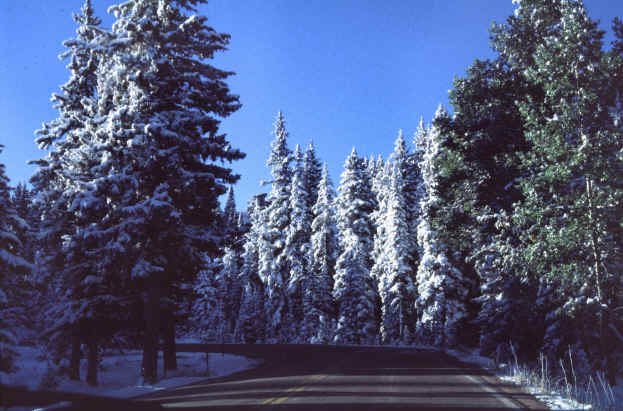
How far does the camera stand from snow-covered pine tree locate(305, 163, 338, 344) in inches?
1903

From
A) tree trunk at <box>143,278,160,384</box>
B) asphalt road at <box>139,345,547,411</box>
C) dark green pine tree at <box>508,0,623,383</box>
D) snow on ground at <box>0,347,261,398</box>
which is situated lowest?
snow on ground at <box>0,347,261,398</box>

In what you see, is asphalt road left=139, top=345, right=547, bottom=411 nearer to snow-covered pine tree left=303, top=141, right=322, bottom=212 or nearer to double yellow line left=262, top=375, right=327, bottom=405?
double yellow line left=262, top=375, right=327, bottom=405

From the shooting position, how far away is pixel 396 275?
1799 inches

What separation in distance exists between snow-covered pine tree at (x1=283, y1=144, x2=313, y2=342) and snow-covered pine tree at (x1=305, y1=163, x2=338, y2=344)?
0.65 meters

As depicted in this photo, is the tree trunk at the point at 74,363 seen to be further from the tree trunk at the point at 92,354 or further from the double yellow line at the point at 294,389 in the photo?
the double yellow line at the point at 294,389

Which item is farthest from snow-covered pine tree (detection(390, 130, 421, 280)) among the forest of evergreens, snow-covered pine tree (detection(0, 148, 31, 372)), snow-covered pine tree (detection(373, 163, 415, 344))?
snow-covered pine tree (detection(0, 148, 31, 372))

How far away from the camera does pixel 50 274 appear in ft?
69.4

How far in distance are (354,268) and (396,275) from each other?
4603mm

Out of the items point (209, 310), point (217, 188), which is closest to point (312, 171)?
point (209, 310)

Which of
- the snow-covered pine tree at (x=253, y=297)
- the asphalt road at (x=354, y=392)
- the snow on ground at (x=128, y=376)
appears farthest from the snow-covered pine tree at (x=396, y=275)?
the asphalt road at (x=354, y=392)

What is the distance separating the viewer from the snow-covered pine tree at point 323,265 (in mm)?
48344

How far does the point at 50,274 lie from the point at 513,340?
20295 mm

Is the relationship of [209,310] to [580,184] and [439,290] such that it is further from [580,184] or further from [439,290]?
[580,184]

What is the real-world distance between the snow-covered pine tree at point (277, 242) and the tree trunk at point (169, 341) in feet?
100
